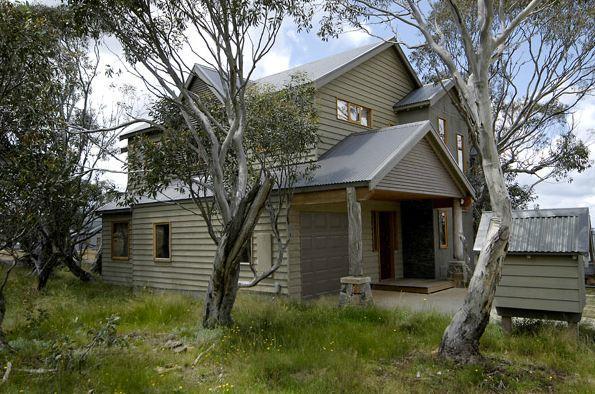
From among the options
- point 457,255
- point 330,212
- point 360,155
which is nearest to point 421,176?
point 360,155

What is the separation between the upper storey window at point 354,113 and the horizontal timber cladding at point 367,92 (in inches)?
5.7

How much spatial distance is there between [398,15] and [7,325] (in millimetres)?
10411

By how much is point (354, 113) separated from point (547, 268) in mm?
9323

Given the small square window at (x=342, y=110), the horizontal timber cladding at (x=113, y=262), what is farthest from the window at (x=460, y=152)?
the horizontal timber cladding at (x=113, y=262)

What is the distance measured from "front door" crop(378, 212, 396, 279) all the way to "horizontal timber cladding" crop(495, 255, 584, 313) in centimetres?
867

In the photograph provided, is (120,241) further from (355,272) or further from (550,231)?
(550,231)

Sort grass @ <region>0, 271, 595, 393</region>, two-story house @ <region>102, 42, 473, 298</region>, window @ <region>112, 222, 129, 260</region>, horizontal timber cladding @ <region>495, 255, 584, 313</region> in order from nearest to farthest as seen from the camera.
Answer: grass @ <region>0, 271, 595, 393</region>, horizontal timber cladding @ <region>495, 255, 584, 313</region>, two-story house @ <region>102, 42, 473, 298</region>, window @ <region>112, 222, 129, 260</region>

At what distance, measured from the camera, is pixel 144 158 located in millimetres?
11094

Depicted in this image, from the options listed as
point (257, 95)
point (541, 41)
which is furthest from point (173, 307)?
point (541, 41)

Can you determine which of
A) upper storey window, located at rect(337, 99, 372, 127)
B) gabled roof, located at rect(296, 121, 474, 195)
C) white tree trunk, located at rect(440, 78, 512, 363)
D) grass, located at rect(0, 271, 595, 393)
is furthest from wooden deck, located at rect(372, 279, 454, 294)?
white tree trunk, located at rect(440, 78, 512, 363)

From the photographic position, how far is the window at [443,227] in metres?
17.1

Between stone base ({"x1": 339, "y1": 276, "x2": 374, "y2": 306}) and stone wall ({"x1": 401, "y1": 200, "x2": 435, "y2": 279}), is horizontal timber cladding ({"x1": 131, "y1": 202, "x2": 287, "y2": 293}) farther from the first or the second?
stone wall ({"x1": 401, "y1": 200, "x2": 435, "y2": 279})

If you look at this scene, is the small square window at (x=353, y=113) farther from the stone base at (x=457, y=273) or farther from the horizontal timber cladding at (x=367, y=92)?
the stone base at (x=457, y=273)

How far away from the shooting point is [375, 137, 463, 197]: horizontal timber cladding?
1214 cm
